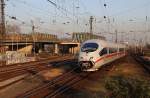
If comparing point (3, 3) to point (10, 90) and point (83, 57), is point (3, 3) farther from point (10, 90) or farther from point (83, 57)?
point (10, 90)

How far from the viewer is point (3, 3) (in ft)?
191

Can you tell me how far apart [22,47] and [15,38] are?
53.0 feet

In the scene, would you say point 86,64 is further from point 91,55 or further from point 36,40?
point 36,40

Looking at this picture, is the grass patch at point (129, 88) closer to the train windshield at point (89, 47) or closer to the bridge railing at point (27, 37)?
the train windshield at point (89, 47)

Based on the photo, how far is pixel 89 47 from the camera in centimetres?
3159

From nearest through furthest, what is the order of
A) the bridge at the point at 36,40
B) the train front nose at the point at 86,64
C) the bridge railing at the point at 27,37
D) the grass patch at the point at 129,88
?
the grass patch at the point at 129,88 < the train front nose at the point at 86,64 < the bridge railing at the point at 27,37 < the bridge at the point at 36,40

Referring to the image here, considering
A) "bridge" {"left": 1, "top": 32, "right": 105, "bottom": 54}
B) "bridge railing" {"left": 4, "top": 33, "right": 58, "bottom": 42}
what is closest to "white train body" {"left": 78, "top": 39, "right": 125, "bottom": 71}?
"bridge" {"left": 1, "top": 32, "right": 105, "bottom": 54}

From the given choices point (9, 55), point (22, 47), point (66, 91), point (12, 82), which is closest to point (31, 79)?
point (12, 82)

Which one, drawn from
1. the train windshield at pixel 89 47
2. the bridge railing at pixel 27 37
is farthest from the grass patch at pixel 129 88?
the bridge railing at pixel 27 37

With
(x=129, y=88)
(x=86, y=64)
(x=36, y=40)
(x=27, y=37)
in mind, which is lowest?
(x=86, y=64)

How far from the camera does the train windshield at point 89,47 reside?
3130 centimetres

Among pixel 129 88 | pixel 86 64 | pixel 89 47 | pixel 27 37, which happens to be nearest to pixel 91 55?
pixel 86 64

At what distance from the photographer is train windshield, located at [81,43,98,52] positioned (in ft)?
103

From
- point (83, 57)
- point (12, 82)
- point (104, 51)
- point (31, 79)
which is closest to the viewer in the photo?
point (12, 82)
